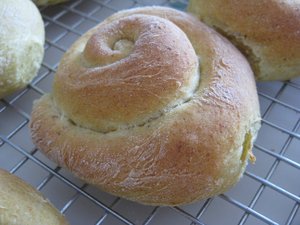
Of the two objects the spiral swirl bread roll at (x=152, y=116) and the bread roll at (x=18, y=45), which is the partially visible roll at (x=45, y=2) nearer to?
the bread roll at (x=18, y=45)

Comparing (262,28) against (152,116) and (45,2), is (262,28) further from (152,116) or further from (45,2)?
(45,2)

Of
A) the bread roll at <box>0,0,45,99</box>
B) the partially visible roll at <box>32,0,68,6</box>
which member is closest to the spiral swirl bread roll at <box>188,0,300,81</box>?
the bread roll at <box>0,0,45,99</box>

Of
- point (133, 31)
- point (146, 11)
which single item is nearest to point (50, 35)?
point (146, 11)

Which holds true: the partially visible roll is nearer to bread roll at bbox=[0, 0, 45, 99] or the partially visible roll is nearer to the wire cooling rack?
bread roll at bbox=[0, 0, 45, 99]

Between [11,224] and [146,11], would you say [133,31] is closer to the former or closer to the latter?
[146,11]

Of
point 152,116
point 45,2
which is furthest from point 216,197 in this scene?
point 45,2

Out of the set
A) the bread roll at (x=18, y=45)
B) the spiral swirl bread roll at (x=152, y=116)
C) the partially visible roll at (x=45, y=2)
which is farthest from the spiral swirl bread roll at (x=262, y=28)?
the partially visible roll at (x=45, y=2)
